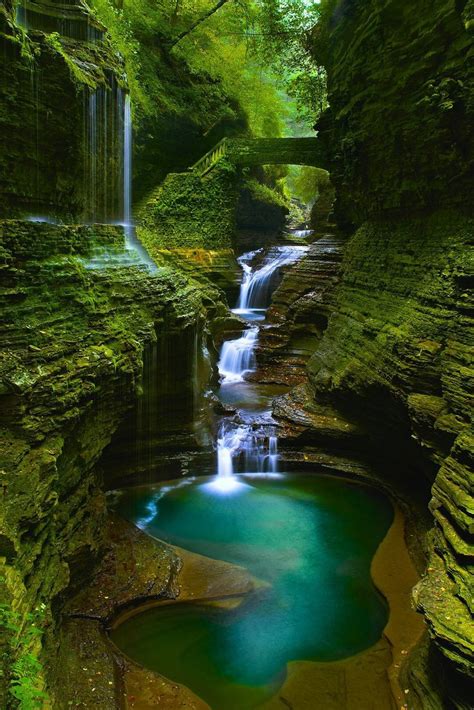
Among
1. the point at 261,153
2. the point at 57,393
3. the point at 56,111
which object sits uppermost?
the point at 261,153

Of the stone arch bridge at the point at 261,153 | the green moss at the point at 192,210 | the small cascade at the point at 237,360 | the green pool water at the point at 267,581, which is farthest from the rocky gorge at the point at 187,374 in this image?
the green moss at the point at 192,210

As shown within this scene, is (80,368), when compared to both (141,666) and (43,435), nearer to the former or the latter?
(43,435)

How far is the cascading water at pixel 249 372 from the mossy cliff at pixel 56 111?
6160 millimetres

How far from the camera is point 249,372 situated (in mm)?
17141

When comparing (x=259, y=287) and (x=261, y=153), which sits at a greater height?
(x=261, y=153)

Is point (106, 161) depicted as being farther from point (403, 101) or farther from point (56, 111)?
point (403, 101)

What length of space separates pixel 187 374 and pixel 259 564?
4.66 m

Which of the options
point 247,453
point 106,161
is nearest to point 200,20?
point 106,161

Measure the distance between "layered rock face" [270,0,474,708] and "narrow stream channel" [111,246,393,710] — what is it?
4.04ft

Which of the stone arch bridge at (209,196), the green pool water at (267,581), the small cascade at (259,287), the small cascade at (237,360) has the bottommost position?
the green pool water at (267,581)

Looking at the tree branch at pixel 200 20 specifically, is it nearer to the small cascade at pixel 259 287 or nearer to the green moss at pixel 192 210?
the green moss at pixel 192 210

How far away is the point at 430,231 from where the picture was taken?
10.2m

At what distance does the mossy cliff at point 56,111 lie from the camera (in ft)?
23.2

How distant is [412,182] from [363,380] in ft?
14.7
